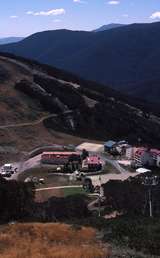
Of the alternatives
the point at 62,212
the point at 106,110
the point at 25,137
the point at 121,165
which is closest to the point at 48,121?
the point at 25,137

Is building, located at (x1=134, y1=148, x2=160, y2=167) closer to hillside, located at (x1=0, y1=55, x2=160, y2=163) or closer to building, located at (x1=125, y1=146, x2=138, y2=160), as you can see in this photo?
building, located at (x1=125, y1=146, x2=138, y2=160)

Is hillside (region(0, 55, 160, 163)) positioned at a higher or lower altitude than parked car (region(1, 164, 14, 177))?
higher

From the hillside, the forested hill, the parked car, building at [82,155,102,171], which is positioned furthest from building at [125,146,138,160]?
the parked car

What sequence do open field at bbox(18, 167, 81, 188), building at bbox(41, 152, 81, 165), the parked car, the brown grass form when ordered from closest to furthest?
the brown grass → open field at bbox(18, 167, 81, 188) → the parked car → building at bbox(41, 152, 81, 165)

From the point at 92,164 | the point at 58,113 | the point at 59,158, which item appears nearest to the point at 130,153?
the point at 92,164

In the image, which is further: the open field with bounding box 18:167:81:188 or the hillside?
the hillside
